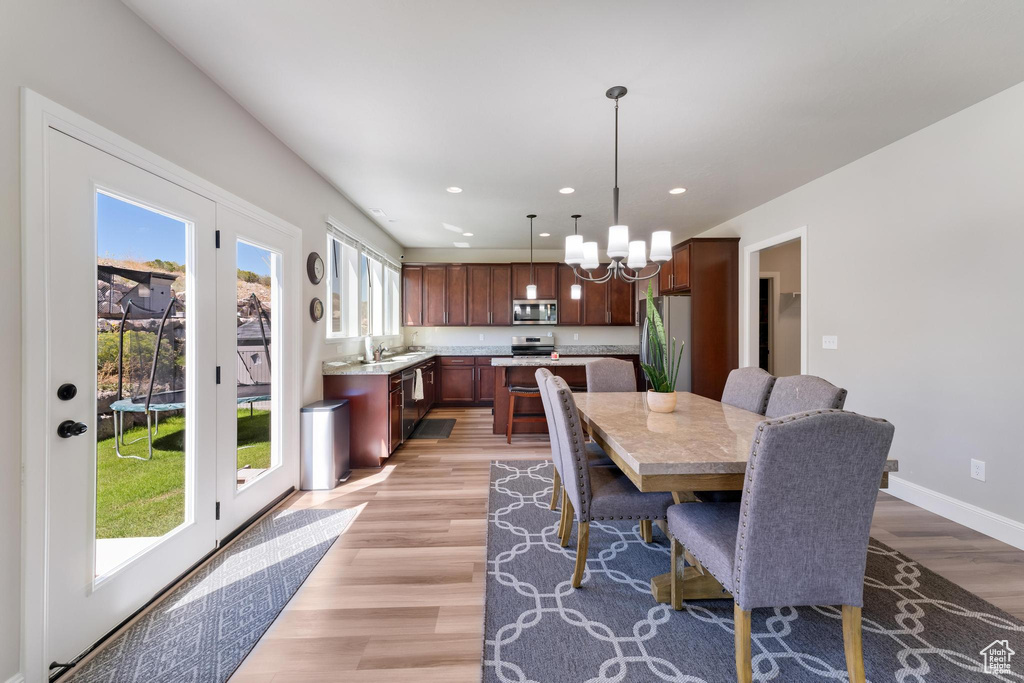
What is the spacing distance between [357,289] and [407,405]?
1.46 metres

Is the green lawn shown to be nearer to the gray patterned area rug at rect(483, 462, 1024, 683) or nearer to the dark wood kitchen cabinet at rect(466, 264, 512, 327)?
the gray patterned area rug at rect(483, 462, 1024, 683)

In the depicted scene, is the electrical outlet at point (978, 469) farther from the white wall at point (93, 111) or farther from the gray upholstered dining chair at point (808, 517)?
the white wall at point (93, 111)

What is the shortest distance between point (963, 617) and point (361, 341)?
15.8ft

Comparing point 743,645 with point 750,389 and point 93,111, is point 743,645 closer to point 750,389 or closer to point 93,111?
point 750,389

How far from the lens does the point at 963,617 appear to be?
1.63 metres

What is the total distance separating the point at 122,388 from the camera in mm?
1590

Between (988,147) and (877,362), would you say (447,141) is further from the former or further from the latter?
(877,362)

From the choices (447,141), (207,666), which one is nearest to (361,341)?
(447,141)

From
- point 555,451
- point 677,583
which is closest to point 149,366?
point 555,451

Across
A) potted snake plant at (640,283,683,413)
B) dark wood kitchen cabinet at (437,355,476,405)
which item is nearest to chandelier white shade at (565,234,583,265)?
potted snake plant at (640,283,683,413)

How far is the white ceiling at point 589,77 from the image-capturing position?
5.40ft

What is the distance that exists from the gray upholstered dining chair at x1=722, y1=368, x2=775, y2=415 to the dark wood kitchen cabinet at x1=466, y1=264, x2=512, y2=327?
401cm

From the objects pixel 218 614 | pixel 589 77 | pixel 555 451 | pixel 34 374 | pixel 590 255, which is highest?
pixel 589 77

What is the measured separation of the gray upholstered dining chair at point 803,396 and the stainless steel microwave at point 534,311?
4.16 meters
